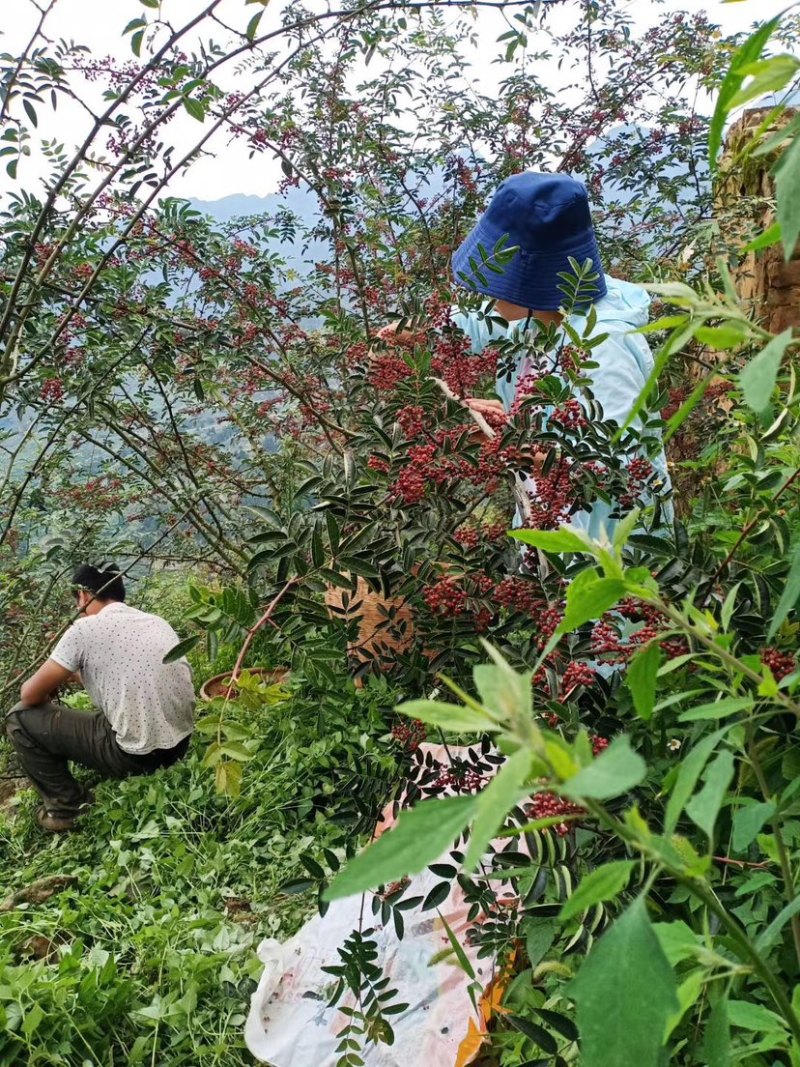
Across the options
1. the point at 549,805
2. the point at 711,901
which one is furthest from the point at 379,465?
the point at 711,901

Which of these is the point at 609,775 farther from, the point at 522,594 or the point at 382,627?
the point at 382,627

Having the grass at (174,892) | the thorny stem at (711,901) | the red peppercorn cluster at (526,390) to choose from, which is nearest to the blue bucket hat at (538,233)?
the red peppercorn cluster at (526,390)

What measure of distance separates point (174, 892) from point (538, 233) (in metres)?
2.39

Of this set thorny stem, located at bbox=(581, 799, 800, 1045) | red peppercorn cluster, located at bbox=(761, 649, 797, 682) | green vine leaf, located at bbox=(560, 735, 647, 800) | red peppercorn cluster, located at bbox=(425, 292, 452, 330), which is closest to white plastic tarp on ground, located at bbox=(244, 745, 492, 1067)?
red peppercorn cluster, located at bbox=(425, 292, 452, 330)

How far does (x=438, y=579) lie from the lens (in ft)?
3.42

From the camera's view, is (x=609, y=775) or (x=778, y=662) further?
(x=778, y=662)

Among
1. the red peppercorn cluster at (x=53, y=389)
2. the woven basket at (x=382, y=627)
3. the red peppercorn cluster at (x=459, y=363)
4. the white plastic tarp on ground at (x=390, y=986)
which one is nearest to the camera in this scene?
the woven basket at (x=382, y=627)

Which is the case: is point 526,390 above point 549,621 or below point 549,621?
above

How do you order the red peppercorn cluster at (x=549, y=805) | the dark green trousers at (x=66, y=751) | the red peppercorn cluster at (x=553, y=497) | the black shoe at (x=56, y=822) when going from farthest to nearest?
1. the dark green trousers at (x=66, y=751)
2. the black shoe at (x=56, y=822)
3. the red peppercorn cluster at (x=553, y=497)
4. the red peppercorn cluster at (x=549, y=805)

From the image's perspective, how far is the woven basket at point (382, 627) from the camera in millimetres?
1078

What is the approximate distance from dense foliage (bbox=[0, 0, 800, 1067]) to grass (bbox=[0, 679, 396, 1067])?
0.01 meters

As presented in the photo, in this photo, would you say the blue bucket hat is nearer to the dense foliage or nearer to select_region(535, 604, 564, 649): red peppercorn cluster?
the dense foliage

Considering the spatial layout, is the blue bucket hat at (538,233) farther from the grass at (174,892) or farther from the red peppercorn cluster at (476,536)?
the grass at (174,892)

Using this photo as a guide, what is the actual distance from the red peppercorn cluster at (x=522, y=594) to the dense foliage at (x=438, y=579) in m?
0.02
